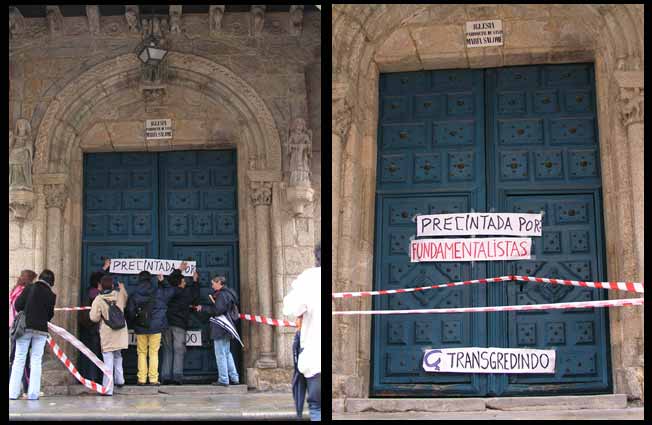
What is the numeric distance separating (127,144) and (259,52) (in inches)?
72.7

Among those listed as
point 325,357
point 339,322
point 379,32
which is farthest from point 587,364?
point 325,357

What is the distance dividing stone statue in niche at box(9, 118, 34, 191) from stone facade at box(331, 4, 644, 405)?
4.15m

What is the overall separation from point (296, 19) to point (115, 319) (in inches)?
153

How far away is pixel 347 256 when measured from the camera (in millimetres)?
8750

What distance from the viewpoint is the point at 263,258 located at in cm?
1128

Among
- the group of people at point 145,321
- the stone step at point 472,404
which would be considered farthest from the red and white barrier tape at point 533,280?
the group of people at point 145,321

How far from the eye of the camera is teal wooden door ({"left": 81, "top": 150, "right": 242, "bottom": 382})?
38.0ft

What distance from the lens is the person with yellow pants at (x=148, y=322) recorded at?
10.9 m

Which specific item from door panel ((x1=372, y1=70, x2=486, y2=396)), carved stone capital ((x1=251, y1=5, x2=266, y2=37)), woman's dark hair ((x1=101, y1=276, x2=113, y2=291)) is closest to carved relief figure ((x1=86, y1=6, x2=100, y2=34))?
Result: carved stone capital ((x1=251, y1=5, x2=266, y2=37))

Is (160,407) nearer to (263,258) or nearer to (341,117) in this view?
(263,258)

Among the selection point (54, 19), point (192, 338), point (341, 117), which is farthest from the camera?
point (54, 19)

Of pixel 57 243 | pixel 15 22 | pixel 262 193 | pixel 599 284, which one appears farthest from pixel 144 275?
pixel 599 284

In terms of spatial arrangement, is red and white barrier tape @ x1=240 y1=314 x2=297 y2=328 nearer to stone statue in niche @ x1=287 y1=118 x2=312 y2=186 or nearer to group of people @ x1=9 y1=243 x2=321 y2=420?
group of people @ x1=9 y1=243 x2=321 y2=420

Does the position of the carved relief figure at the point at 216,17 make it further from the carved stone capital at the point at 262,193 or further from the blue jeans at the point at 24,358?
the blue jeans at the point at 24,358
